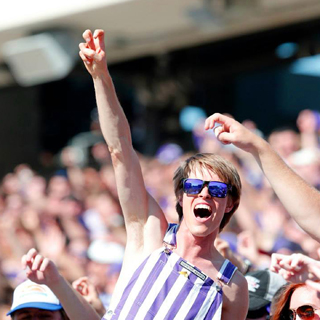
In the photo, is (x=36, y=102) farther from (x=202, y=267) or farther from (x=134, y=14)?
(x=202, y=267)

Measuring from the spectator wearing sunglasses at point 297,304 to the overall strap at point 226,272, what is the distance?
0.29 metres

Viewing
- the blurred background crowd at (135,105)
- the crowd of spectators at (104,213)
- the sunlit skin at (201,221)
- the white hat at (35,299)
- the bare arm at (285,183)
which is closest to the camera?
the bare arm at (285,183)

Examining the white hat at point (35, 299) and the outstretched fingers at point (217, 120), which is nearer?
the outstretched fingers at point (217, 120)

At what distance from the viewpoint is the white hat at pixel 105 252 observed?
659 centimetres

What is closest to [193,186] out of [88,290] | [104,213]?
[88,290]

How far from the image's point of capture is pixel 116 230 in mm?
7551

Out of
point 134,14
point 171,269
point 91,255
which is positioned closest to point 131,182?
point 171,269

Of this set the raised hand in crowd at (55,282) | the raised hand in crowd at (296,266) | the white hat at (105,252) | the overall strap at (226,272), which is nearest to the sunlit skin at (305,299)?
the raised hand in crowd at (296,266)

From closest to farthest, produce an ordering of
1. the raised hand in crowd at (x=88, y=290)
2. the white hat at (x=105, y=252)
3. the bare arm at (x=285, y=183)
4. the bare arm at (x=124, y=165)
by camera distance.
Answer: the bare arm at (x=285, y=183)
the bare arm at (x=124, y=165)
the raised hand in crowd at (x=88, y=290)
the white hat at (x=105, y=252)

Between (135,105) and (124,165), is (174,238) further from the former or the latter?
(135,105)

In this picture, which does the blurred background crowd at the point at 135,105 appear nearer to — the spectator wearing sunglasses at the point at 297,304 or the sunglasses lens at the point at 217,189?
the spectator wearing sunglasses at the point at 297,304

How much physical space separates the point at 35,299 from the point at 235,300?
1.02 meters

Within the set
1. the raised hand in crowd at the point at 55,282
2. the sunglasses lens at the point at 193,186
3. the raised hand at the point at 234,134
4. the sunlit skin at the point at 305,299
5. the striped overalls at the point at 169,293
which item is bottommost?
the raised hand in crowd at the point at 55,282

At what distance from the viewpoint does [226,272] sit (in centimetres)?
270
